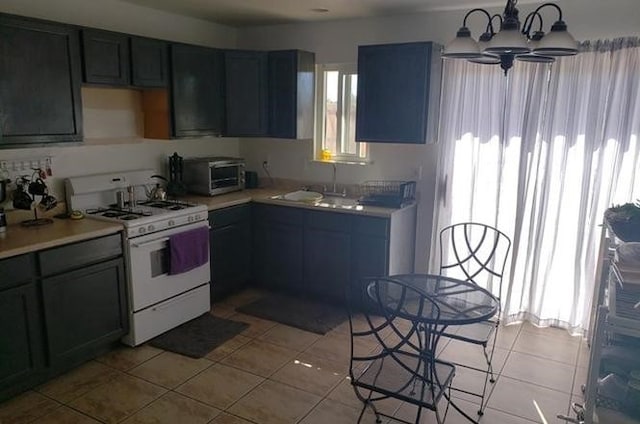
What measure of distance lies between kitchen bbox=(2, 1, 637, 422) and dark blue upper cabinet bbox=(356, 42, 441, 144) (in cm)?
33

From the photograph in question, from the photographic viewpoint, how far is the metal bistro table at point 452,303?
93.0 inches

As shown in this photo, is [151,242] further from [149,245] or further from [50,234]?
[50,234]

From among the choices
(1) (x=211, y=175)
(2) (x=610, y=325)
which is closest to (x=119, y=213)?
(1) (x=211, y=175)

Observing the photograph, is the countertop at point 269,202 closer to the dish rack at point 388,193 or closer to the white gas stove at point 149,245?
the dish rack at point 388,193

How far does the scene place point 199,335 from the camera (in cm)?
364

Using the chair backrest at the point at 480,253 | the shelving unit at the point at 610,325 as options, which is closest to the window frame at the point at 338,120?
the chair backrest at the point at 480,253

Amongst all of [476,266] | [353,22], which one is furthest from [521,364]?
[353,22]

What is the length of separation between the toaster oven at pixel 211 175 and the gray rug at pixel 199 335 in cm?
113

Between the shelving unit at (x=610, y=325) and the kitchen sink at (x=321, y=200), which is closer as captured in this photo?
the shelving unit at (x=610, y=325)

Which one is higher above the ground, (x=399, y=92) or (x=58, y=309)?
(x=399, y=92)

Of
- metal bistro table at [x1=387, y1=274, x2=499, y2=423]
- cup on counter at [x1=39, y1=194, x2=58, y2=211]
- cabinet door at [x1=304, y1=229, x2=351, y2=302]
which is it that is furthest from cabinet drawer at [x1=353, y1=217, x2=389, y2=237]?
cup on counter at [x1=39, y1=194, x2=58, y2=211]

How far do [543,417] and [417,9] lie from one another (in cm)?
300

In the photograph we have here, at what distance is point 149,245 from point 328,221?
1450 mm

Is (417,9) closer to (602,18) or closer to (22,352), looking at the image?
(602,18)
